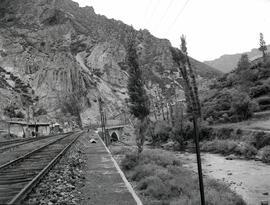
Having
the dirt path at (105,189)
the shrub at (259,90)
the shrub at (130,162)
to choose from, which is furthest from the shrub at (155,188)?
the shrub at (259,90)

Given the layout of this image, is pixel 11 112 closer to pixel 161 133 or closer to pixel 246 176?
pixel 161 133

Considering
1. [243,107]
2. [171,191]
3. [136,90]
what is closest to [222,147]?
[243,107]

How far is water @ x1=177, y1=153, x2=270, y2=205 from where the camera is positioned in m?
16.8

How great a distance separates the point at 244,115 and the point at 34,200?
4934 cm

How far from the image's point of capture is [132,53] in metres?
25.9

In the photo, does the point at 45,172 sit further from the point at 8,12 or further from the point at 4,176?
the point at 8,12

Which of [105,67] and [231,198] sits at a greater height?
[105,67]

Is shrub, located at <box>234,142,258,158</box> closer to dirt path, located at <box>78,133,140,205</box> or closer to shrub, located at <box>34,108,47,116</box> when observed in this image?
dirt path, located at <box>78,133,140,205</box>

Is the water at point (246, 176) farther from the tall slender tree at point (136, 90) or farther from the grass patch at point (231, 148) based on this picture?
the tall slender tree at point (136, 90)

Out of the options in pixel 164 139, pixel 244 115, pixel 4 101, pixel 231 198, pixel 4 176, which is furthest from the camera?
pixel 4 101

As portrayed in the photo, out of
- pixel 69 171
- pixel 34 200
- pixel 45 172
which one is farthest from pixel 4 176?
pixel 34 200

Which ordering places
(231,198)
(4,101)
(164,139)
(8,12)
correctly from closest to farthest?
1. (231,198)
2. (164,139)
3. (4,101)
4. (8,12)

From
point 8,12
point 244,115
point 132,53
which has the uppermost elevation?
point 8,12

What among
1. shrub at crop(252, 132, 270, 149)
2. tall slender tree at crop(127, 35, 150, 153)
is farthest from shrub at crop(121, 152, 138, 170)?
shrub at crop(252, 132, 270, 149)
